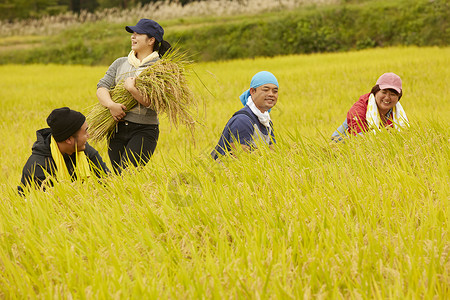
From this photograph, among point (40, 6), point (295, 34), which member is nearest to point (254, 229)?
point (295, 34)

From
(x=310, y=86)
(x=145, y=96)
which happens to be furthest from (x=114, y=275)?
(x=310, y=86)

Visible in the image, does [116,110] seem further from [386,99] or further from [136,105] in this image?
[386,99]

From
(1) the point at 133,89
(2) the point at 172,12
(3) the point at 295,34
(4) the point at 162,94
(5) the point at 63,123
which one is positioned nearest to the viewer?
(5) the point at 63,123

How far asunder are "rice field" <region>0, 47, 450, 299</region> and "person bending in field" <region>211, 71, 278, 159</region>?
17 cm

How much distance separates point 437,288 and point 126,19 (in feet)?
79.5

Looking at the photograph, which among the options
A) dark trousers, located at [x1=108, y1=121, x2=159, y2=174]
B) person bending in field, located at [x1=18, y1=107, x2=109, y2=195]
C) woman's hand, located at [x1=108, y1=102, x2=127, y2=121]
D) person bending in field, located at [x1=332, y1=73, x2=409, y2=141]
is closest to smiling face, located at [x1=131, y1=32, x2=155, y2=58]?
woman's hand, located at [x1=108, y1=102, x2=127, y2=121]

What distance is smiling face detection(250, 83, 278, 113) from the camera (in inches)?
141

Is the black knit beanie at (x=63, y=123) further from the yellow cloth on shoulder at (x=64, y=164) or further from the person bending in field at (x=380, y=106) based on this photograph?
the person bending in field at (x=380, y=106)

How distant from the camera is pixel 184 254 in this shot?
194cm

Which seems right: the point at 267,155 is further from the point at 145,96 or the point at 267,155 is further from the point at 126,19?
the point at 126,19

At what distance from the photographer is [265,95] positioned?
3580 mm

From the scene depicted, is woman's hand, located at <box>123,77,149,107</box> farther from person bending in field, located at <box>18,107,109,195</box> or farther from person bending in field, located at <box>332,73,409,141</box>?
person bending in field, located at <box>332,73,409,141</box>

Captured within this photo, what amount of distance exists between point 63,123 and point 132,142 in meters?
0.61

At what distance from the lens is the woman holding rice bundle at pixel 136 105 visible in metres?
3.59
